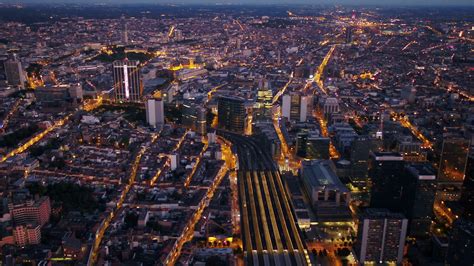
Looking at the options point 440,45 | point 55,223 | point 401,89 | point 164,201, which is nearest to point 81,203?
point 55,223

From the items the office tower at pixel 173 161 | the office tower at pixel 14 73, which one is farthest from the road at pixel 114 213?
the office tower at pixel 14 73

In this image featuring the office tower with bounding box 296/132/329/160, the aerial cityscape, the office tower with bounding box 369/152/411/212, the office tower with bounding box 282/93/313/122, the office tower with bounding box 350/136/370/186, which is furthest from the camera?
the office tower with bounding box 282/93/313/122

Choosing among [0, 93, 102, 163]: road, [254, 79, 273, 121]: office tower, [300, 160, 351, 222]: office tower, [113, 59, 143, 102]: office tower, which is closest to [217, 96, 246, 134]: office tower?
[254, 79, 273, 121]: office tower

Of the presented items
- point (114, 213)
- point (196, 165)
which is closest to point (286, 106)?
point (196, 165)

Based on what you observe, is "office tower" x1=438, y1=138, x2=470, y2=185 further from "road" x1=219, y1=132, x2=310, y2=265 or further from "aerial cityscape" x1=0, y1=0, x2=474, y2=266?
"road" x1=219, y1=132, x2=310, y2=265

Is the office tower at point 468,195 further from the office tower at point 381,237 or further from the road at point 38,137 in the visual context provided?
the road at point 38,137

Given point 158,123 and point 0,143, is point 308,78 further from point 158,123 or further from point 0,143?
point 0,143
